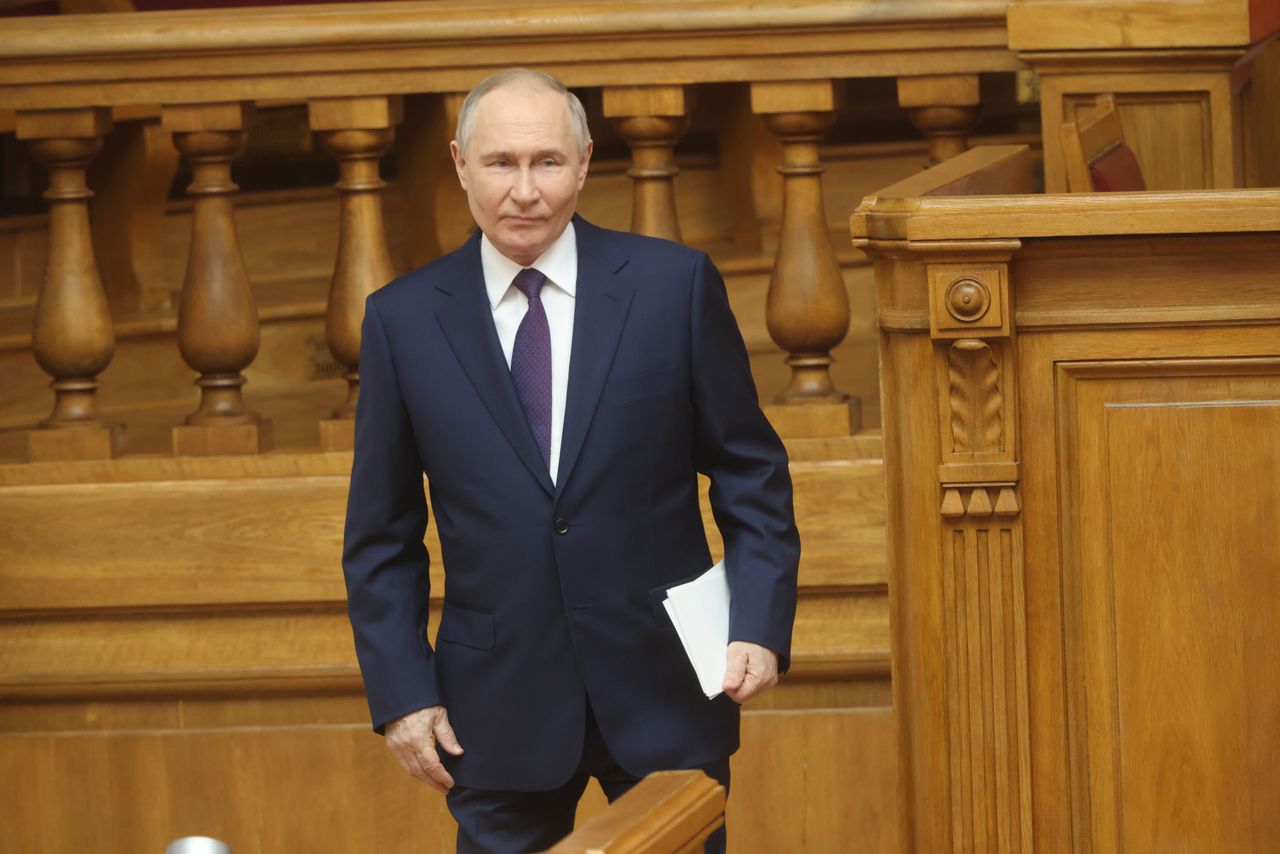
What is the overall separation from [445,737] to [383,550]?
0.70ft

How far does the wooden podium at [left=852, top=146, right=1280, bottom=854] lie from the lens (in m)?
2.21

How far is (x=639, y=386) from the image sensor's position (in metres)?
2.06

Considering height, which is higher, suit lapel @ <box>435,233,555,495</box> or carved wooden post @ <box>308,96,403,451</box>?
carved wooden post @ <box>308,96,403,451</box>

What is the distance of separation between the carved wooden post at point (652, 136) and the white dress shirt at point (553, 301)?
1089mm

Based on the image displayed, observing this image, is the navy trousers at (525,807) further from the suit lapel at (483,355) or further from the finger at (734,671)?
the suit lapel at (483,355)

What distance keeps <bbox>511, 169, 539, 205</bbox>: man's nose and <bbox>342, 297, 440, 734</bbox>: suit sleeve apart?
0.23m

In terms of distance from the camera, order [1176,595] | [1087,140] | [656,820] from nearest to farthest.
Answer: [656,820], [1176,595], [1087,140]

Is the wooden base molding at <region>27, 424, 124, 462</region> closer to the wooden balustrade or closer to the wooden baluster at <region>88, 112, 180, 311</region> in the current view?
the wooden balustrade

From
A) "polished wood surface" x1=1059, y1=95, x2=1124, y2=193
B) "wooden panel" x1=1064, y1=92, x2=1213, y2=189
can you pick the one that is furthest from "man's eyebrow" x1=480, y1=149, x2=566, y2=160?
"wooden panel" x1=1064, y1=92, x2=1213, y2=189

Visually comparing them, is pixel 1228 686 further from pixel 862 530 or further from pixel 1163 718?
pixel 862 530

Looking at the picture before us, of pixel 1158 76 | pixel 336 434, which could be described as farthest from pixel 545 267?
pixel 1158 76

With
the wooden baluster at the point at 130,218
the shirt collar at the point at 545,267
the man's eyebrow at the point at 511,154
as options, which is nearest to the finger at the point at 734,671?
the shirt collar at the point at 545,267

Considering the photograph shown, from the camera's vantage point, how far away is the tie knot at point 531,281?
2080 millimetres

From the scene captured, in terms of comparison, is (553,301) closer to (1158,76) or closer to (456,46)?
(456,46)
